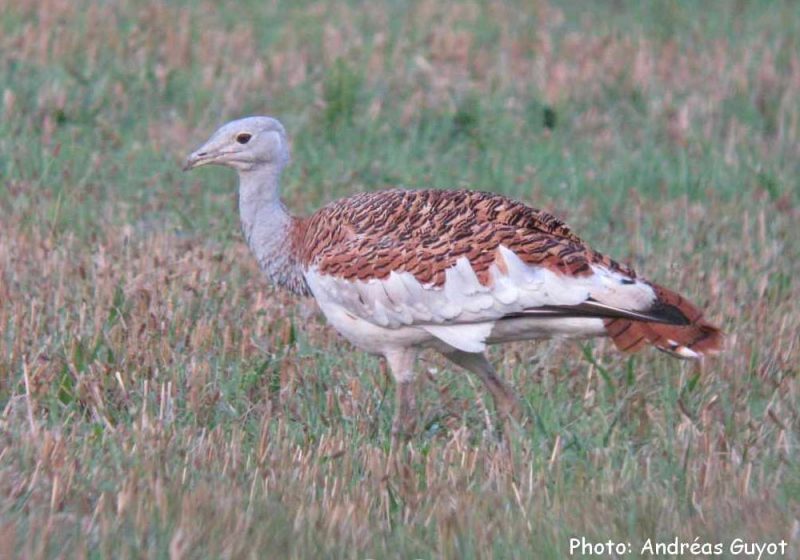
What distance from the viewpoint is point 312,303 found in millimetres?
6980

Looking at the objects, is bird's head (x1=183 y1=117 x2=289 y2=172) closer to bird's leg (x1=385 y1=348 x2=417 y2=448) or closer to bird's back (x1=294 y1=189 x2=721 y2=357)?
bird's back (x1=294 y1=189 x2=721 y2=357)

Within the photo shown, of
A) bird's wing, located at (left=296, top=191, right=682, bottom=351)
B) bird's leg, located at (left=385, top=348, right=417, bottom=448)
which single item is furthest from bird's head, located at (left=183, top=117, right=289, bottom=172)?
bird's leg, located at (left=385, top=348, right=417, bottom=448)

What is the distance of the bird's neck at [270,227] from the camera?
235 inches

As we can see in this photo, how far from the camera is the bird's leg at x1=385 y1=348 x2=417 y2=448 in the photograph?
5574 mm

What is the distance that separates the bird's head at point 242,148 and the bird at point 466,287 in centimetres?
41

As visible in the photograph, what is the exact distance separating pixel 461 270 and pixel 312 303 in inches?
65.1

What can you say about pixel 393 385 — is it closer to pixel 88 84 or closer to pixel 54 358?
pixel 54 358

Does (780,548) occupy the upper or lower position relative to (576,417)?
upper

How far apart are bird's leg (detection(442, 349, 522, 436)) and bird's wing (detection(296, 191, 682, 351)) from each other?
→ 0.35m

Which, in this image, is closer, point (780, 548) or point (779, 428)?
point (780, 548)

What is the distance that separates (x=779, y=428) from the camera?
5.48 m

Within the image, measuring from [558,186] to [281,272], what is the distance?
11.1ft

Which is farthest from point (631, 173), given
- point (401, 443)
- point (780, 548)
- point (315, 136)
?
point (780, 548)

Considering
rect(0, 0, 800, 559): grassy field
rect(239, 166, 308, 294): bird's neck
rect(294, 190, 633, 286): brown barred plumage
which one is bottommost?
rect(0, 0, 800, 559): grassy field
